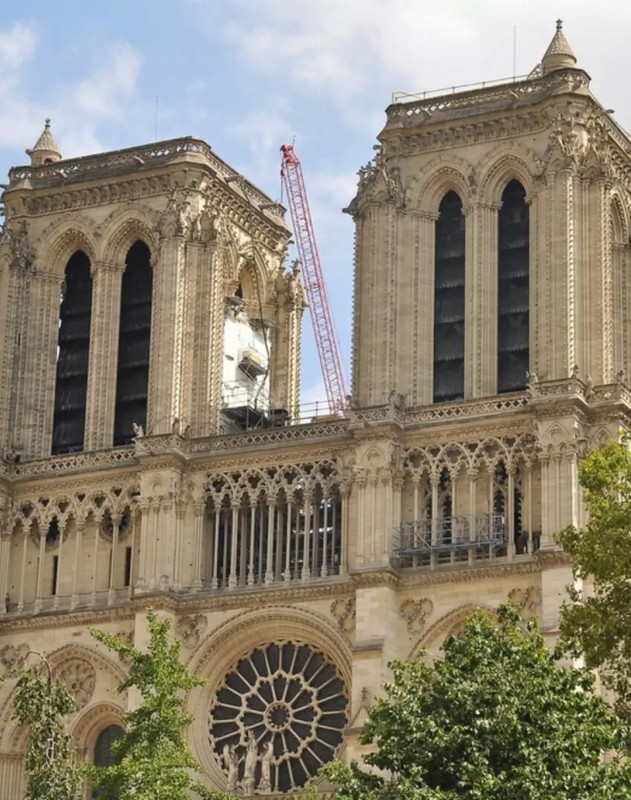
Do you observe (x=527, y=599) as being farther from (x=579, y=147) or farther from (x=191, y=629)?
(x=579, y=147)

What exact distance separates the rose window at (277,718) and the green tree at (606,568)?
1343 centimetres

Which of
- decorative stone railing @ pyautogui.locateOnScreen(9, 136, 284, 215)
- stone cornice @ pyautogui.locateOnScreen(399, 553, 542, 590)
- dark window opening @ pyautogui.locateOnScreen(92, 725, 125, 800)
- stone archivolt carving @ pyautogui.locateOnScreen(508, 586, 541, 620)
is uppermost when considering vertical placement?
decorative stone railing @ pyautogui.locateOnScreen(9, 136, 284, 215)

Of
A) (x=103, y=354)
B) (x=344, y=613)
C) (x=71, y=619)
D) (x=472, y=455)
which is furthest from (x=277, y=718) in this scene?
(x=103, y=354)

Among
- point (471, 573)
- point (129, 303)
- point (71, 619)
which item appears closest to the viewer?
point (471, 573)

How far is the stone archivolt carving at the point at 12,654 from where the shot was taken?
67438 mm

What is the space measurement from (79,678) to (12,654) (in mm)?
2176

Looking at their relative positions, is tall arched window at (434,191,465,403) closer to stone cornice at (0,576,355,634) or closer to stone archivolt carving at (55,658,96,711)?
stone cornice at (0,576,355,634)

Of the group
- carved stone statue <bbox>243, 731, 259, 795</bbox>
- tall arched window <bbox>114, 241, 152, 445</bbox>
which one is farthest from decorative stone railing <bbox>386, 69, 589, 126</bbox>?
carved stone statue <bbox>243, 731, 259, 795</bbox>

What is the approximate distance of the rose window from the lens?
6406 cm

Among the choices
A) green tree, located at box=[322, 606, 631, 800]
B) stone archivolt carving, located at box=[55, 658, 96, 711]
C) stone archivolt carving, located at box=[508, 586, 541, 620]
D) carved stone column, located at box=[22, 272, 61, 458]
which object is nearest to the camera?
green tree, located at box=[322, 606, 631, 800]

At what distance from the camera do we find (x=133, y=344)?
70750 mm

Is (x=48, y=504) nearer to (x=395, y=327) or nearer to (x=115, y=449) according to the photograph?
(x=115, y=449)

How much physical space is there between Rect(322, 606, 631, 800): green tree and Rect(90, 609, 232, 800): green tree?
18.7 feet

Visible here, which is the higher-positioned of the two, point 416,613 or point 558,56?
point 558,56
